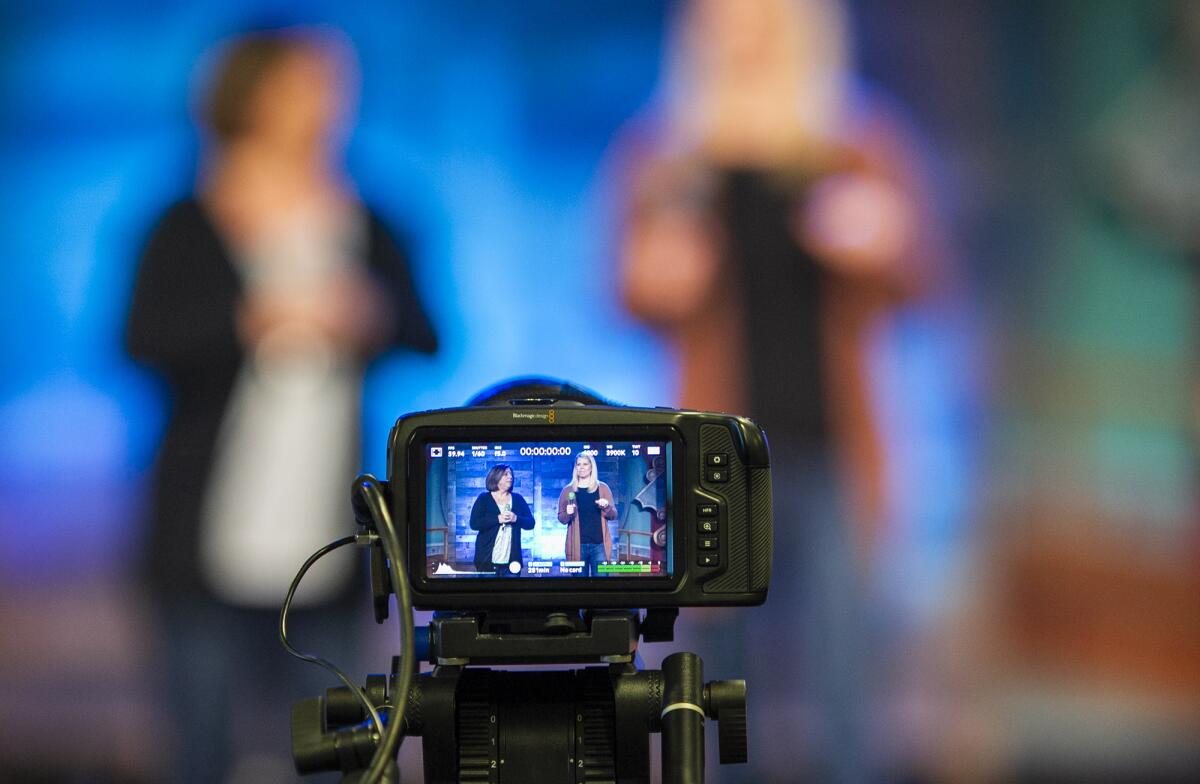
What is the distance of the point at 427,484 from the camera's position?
1.47 metres

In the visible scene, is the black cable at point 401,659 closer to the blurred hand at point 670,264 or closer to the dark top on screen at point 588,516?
the dark top on screen at point 588,516

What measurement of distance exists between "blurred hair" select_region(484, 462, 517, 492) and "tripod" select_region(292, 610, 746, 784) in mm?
151

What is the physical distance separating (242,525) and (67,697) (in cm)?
55

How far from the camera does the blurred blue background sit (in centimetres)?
286

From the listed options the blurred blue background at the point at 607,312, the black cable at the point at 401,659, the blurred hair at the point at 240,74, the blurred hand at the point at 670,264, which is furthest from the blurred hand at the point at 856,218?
the black cable at the point at 401,659

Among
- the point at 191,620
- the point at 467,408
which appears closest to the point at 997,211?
Result: the point at 467,408

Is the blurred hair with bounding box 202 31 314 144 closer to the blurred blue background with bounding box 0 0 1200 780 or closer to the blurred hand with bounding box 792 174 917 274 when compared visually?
the blurred blue background with bounding box 0 0 1200 780

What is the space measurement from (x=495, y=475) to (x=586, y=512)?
12 centimetres

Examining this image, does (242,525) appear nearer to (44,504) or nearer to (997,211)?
(44,504)

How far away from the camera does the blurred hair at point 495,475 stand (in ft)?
4.96

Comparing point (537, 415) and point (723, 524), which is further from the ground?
point (537, 415)

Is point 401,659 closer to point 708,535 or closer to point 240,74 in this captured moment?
point 708,535

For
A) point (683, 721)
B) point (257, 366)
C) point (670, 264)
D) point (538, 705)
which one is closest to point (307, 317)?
point (257, 366)

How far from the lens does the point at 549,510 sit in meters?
1.53
